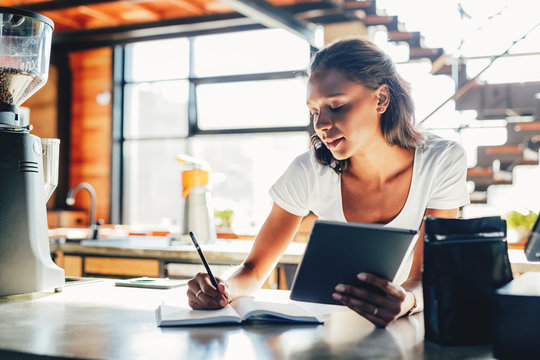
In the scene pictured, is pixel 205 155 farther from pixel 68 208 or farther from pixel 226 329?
pixel 226 329

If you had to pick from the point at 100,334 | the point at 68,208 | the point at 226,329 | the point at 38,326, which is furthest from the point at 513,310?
the point at 68,208

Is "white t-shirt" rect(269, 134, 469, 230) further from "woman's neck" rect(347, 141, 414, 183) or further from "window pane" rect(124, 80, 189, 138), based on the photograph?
"window pane" rect(124, 80, 189, 138)

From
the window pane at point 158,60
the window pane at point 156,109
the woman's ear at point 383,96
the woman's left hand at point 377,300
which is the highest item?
the window pane at point 158,60

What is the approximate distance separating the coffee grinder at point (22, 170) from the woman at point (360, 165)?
20.1 inches

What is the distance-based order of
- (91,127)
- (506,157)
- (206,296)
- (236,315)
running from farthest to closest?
1. (91,127)
2. (506,157)
3. (206,296)
4. (236,315)

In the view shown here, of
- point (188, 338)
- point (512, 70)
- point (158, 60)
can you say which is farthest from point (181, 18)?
point (188, 338)

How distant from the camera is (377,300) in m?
1.05

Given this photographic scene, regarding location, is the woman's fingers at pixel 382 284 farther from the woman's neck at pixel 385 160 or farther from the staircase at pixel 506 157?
the staircase at pixel 506 157

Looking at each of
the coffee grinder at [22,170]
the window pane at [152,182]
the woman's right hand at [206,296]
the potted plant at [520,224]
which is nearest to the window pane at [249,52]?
the window pane at [152,182]

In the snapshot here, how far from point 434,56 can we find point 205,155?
9.07ft

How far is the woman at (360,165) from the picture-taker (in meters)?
1.43

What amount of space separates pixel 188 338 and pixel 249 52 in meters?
5.58

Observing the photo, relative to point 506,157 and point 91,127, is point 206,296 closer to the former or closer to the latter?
point 506,157

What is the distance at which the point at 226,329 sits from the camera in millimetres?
1054
